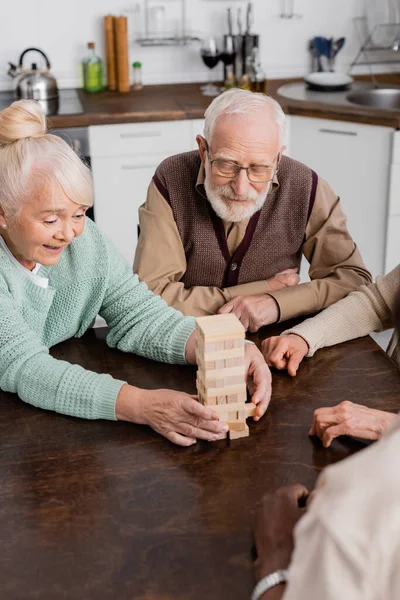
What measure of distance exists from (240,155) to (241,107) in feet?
0.41

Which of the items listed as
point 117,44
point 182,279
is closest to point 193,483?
point 182,279

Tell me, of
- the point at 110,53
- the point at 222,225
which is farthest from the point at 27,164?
the point at 110,53

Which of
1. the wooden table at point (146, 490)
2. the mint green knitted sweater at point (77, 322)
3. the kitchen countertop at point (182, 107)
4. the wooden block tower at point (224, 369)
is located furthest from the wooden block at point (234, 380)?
the kitchen countertop at point (182, 107)

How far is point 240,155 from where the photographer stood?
206 centimetres

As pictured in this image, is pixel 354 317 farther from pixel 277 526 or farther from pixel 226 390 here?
pixel 277 526

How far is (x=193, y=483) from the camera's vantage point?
1.33 metres

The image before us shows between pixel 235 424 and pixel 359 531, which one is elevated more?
pixel 359 531

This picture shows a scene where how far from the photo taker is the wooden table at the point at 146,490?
3.71 feet

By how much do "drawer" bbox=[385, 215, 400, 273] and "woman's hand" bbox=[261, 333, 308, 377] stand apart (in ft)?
6.39

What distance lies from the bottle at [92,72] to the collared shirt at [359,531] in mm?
3473

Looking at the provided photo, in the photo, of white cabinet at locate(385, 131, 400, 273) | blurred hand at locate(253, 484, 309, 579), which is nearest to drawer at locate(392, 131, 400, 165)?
white cabinet at locate(385, 131, 400, 273)

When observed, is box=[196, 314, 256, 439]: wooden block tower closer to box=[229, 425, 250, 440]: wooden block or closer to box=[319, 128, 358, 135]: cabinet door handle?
box=[229, 425, 250, 440]: wooden block

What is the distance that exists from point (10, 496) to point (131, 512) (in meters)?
0.21

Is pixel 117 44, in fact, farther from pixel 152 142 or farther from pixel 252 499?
pixel 252 499
